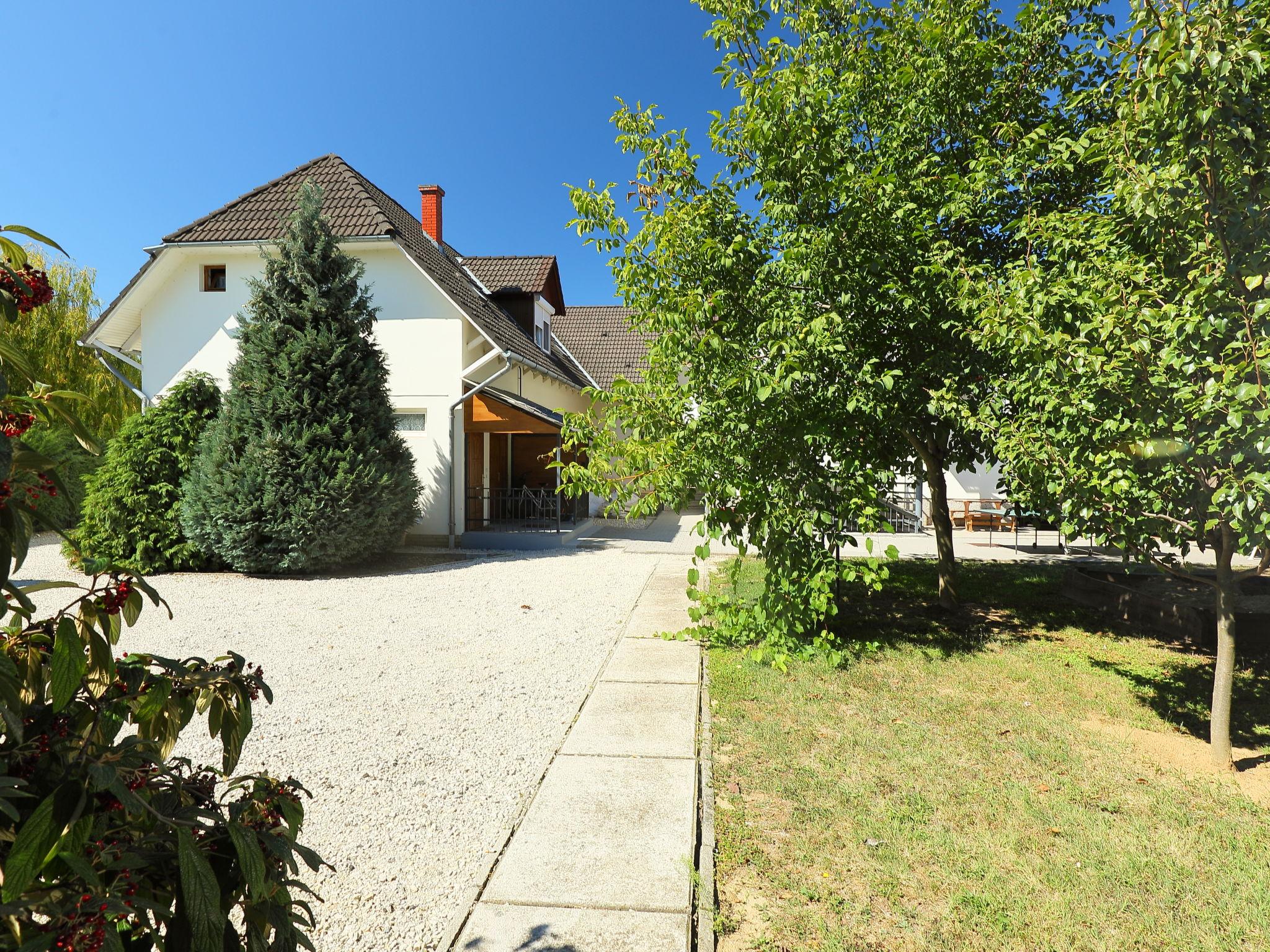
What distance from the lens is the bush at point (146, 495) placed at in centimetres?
1248

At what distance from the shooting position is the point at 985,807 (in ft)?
14.2

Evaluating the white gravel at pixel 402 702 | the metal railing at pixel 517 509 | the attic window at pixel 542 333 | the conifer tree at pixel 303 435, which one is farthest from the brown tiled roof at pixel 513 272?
the white gravel at pixel 402 702

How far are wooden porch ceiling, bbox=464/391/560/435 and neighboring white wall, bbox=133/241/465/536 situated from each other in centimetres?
43

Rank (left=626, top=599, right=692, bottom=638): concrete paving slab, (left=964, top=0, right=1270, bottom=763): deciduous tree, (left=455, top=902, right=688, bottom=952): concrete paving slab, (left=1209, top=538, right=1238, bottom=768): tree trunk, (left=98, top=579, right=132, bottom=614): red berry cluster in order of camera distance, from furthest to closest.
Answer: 1. (left=626, top=599, right=692, bottom=638): concrete paving slab
2. (left=1209, top=538, right=1238, bottom=768): tree trunk
3. (left=964, top=0, right=1270, bottom=763): deciduous tree
4. (left=455, top=902, right=688, bottom=952): concrete paving slab
5. (left=98, top=579, right=132, bottom=614): red berry cluster

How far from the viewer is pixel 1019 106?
27.1 ft

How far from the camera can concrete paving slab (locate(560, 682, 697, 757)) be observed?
5172 millimetres

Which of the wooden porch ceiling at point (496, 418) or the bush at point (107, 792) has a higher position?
the wooden porch ceiling at point (496, 418)

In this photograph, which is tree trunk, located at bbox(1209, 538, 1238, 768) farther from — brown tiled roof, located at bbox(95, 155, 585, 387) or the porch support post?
the porch support post

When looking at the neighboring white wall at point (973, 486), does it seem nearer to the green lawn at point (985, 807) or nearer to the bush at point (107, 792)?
the green lawn at point (985, 807)

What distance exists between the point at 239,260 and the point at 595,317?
630 inches

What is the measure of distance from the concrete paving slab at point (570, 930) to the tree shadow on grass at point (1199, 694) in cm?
481

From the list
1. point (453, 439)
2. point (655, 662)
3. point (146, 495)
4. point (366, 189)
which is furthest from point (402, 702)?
point (366, 189)

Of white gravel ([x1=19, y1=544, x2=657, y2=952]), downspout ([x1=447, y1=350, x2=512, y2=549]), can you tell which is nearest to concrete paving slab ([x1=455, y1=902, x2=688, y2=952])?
white gravel ([x1=19, y1=544, x2=657, y2=952])

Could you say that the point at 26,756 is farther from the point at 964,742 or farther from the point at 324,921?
the point at 964,742
